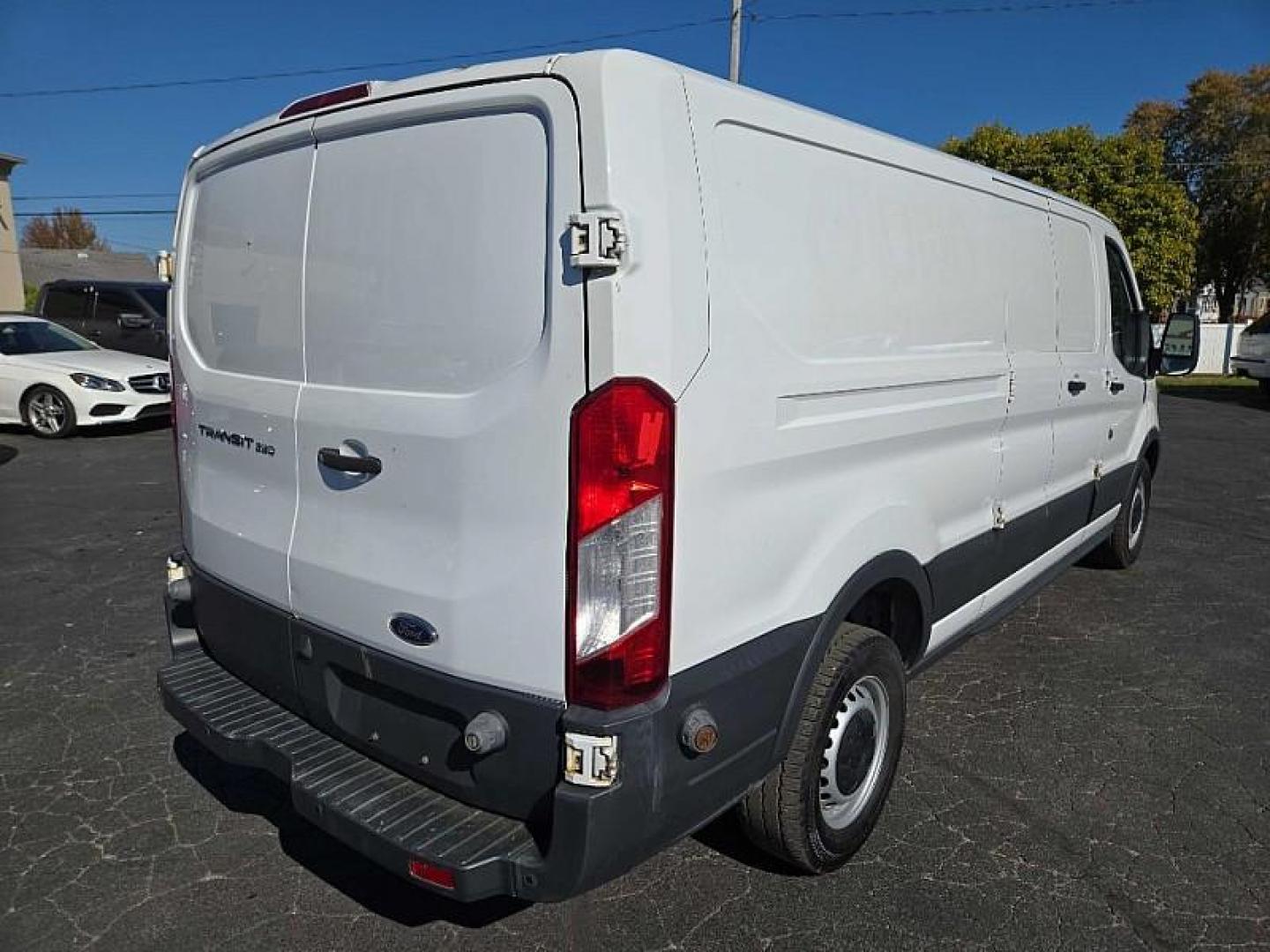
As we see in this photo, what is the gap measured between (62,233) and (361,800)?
8708cm

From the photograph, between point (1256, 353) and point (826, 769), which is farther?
point (1256, 353)

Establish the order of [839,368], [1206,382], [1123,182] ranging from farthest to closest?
[1123,182] < [1206,382] < [839,368]

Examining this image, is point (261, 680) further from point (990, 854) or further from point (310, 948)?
point (990, 854)

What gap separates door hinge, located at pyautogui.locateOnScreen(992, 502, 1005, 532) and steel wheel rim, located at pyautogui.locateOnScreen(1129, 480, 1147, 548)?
103 inches

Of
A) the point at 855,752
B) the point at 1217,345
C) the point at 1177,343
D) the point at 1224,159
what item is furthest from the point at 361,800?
the point at 1224,159

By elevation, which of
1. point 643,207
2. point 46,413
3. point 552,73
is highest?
point 552,73

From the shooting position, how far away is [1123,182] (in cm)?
2694

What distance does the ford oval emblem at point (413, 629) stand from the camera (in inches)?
85.7

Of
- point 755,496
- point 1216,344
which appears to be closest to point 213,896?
point 755,496

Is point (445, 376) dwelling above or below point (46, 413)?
above

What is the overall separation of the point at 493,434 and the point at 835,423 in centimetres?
99

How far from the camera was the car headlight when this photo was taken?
1084 cm

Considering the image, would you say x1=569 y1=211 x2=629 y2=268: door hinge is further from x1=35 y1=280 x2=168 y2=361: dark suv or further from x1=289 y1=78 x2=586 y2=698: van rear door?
x1=35 y1=280 x2=168 y2=361: dark suv

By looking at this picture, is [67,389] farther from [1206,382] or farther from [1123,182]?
[1123,182]
